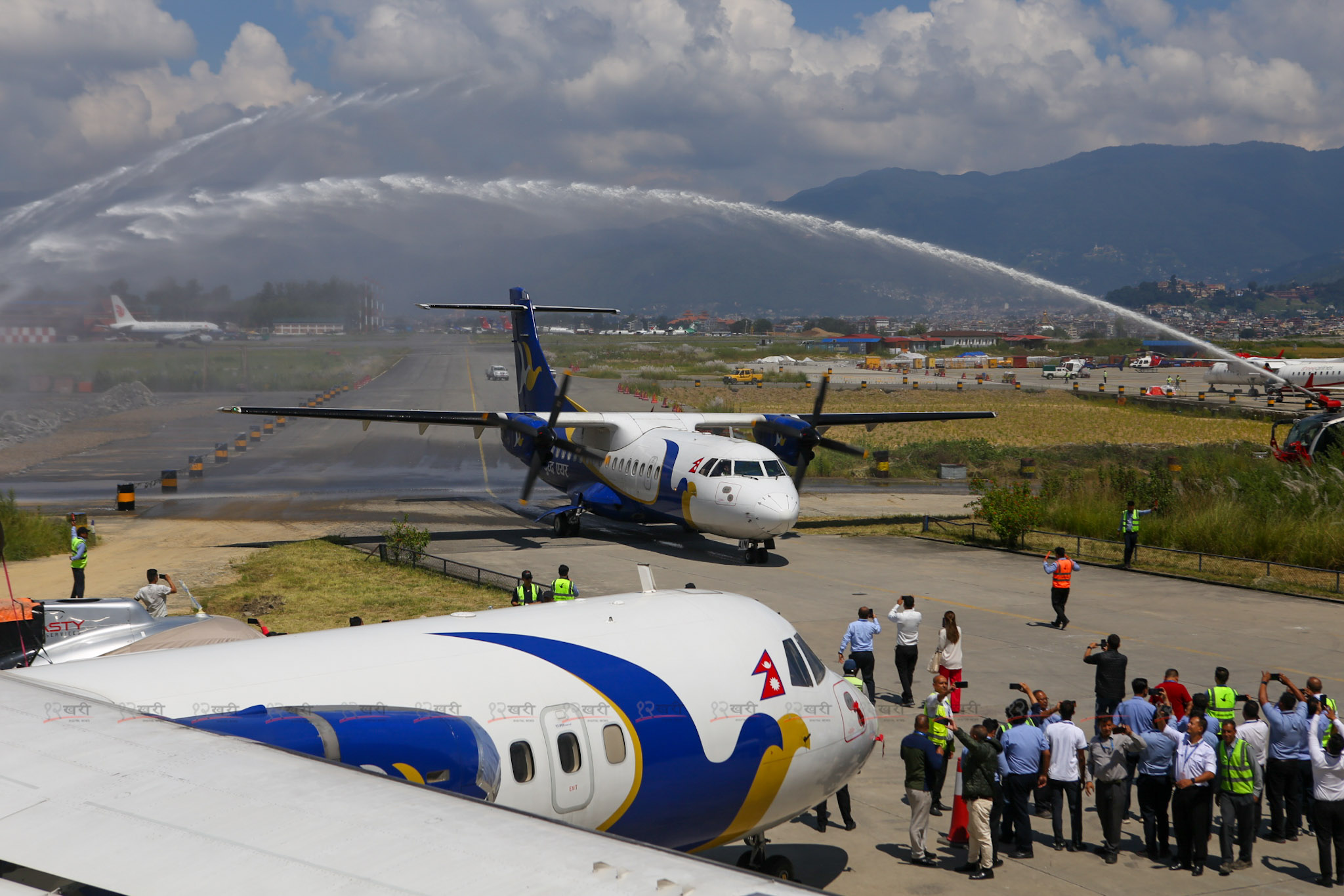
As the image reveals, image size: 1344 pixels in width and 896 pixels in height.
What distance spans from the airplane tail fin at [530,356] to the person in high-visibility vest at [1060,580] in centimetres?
1908

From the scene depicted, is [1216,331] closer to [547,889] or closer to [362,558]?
[362,558]

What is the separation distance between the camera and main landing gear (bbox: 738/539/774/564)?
27734 mm

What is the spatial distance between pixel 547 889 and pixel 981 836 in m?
8.22

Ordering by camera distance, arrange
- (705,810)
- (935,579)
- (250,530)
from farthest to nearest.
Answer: (250,530), (935,579), (705,810)

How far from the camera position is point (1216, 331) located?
132875 millimetres

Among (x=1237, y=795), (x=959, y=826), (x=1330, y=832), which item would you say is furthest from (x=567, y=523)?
(x=1330, y=832)

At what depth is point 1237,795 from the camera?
1081 cm

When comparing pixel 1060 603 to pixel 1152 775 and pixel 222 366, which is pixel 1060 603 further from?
pixel 222 366

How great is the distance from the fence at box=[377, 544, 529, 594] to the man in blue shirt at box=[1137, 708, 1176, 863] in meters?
15.8

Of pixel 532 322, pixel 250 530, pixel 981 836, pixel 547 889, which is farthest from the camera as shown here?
pixel 532 322

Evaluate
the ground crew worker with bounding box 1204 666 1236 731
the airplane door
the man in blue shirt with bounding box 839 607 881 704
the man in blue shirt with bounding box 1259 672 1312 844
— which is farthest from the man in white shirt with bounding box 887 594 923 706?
the airplane door

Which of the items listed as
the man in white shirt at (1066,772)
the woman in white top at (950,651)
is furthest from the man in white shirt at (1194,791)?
the woman in white top at (950,651)

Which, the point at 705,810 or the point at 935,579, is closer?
the point at 705,810

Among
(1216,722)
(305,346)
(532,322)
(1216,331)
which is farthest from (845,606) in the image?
(1216,331)
